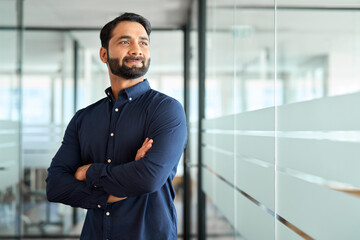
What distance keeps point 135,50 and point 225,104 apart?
0.76 metres

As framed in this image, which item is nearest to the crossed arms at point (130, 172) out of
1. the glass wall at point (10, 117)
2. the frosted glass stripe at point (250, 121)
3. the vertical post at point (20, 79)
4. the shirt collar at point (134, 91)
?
the shirt collar at point (134, 91)

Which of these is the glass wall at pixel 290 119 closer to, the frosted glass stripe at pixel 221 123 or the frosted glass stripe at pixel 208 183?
the frosted glass stripe at pixel 221 123

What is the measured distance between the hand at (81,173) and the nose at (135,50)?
0.44 meters

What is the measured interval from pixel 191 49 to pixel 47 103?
4.73 ft

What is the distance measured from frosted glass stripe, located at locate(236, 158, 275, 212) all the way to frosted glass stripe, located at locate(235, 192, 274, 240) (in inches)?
1.6

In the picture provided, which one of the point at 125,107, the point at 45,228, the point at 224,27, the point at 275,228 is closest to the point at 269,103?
the point at 275,228

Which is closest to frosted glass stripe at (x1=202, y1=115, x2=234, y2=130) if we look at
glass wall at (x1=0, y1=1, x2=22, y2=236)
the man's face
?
the man's face

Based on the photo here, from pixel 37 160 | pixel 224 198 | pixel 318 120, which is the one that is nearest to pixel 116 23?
pixel 318 120

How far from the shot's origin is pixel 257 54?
1361 mm

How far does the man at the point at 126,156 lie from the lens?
4.05ft

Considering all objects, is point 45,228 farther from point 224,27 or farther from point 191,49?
point 224,27

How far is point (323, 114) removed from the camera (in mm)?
797

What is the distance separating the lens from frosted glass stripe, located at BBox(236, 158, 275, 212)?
1184 mm

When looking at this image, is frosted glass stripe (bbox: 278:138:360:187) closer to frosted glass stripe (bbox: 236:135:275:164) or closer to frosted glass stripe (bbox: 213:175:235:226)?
frosted glass stripe (bbox: 236:135:275:164)
